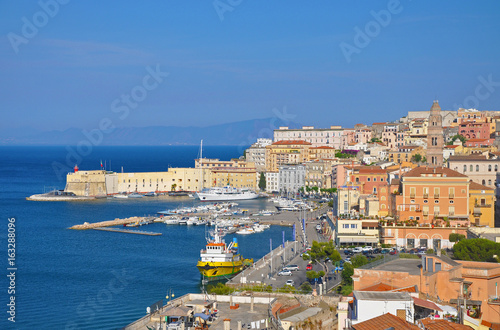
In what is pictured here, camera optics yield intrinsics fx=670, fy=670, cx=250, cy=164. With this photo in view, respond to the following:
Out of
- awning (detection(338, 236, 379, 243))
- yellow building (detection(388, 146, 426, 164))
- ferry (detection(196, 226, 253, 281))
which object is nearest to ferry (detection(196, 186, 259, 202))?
yellow building (detection(388, 146, 426, 164))

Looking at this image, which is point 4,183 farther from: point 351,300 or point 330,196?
point 351,300

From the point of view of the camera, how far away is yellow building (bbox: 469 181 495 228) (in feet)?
94.0

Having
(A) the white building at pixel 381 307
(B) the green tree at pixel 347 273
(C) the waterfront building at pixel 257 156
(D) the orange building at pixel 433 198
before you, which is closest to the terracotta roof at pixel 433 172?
(D) the orange building at pixel 433 198

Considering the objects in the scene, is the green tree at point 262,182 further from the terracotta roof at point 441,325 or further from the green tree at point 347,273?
the terracotta roof at point 441,325

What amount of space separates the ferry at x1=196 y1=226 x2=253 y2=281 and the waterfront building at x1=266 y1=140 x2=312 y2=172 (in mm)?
39125

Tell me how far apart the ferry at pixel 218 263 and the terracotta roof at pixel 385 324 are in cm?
1492

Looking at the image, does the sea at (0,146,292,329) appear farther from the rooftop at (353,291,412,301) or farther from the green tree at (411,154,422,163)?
the green tree at (411,154,422,163)

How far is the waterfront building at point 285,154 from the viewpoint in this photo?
65.9m

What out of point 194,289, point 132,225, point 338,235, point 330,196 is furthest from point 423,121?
point 194,289

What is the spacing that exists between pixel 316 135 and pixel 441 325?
6648 centimetres

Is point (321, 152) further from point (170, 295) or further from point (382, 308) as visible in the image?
point (382, 308)

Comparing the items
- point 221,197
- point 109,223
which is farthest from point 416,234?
point 221,197

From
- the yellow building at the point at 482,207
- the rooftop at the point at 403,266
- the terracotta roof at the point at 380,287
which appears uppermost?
the yellow building at the point at 482,207

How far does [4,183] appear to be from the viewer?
7381 centimetres
